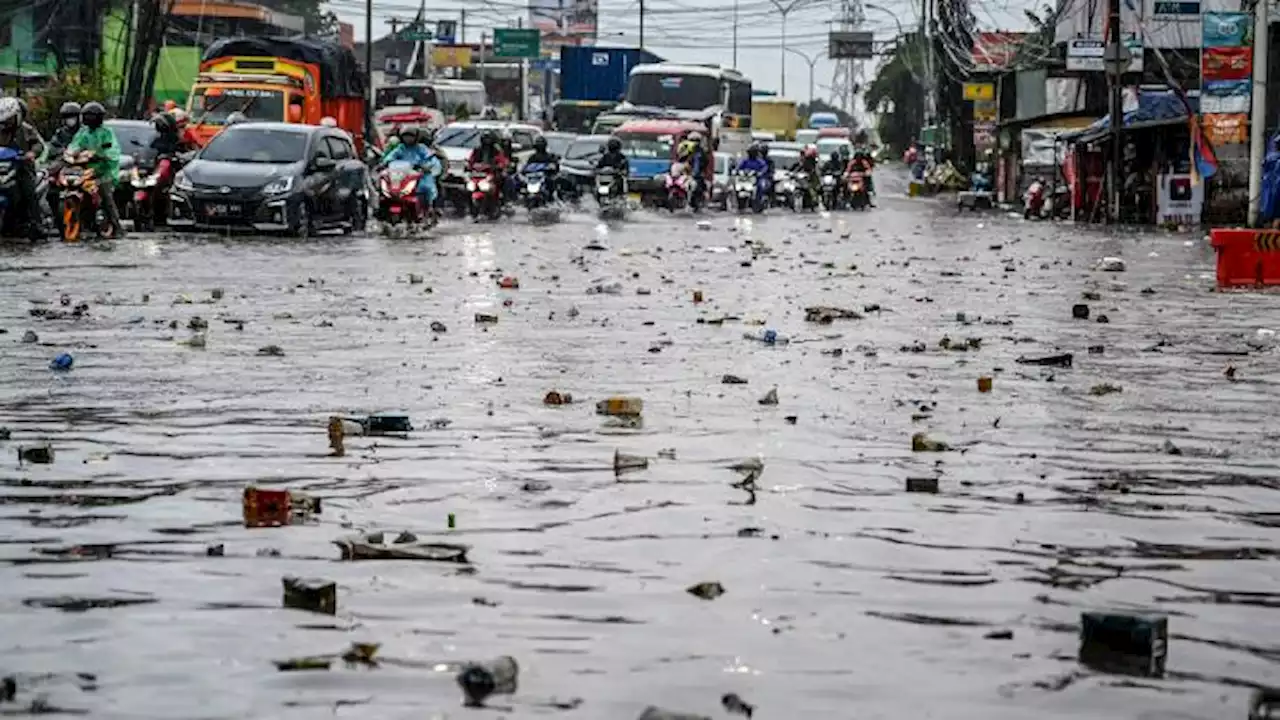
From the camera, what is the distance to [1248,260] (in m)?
21.1

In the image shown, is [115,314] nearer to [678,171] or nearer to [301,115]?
[301,115]

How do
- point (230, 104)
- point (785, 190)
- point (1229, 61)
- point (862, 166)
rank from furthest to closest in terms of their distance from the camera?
→ point (862, 166) → point (785, 190) → point (230, 104) → point (1229, 61)

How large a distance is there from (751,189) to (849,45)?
80575mm

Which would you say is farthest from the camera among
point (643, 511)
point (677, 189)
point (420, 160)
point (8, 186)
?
point (677, 189)

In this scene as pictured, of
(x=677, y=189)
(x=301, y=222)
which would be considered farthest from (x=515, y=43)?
(x=301, y=222)

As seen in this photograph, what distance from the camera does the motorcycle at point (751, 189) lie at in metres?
47.7

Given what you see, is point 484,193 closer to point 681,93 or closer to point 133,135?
point 133,135

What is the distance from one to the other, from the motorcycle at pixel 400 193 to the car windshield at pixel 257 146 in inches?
72.5

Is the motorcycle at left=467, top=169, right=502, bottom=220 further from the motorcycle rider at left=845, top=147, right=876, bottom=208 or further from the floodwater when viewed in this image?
the floodwater

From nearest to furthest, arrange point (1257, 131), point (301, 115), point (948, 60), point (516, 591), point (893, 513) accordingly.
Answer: point (516, 591) → point (893, 513) → point (1257, 131) → point (301, 115) → point (948, 60)

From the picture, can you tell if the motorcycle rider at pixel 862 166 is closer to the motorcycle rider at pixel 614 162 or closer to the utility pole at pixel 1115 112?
the utility pole at pixel 1115 112

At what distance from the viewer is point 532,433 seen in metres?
9.48

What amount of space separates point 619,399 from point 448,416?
2.48ft

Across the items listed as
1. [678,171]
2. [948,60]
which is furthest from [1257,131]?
[948,60]
